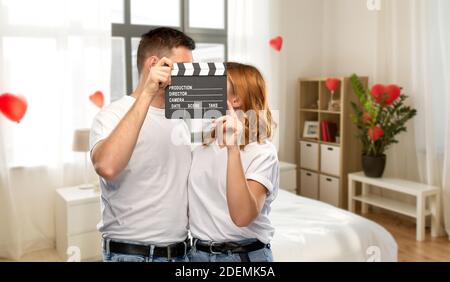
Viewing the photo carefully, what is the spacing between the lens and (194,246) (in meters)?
1.15

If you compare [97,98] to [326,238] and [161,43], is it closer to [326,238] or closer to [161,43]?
[326,238]

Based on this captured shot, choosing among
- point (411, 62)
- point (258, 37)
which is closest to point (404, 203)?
point (411, 62)

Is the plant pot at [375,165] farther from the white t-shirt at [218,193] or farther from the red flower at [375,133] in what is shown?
the white t-shirt at [218,193]

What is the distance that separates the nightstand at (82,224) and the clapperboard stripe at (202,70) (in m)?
2.14

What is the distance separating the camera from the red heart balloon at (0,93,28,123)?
2992mm

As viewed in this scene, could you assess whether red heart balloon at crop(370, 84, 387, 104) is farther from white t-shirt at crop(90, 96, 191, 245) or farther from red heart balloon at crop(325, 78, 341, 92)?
white t-shirt at crop(90, 96, 191, 245)

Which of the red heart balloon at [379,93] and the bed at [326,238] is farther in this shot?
the red heart balloon at [379,93]

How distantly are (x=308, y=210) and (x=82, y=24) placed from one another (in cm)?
211

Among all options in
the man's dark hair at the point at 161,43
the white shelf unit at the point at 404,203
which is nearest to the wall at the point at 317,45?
the white shelf unit at the point at 404,203

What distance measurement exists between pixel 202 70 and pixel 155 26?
2926 millimetres

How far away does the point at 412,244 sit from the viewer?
128 inches

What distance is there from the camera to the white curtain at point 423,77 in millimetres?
3382
